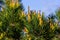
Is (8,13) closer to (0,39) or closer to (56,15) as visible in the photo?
(0,39)

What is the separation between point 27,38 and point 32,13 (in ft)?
6.08

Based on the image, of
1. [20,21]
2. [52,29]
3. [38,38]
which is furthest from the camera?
[20,21]

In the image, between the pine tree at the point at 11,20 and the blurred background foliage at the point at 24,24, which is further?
the pine tree at the point at 11,20

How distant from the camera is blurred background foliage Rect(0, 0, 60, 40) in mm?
14328

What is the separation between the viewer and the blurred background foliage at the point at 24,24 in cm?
1433

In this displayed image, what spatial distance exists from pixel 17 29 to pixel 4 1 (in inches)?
89.6

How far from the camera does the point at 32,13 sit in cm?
1530

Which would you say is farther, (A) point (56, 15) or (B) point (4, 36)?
(A) point (56, 15)

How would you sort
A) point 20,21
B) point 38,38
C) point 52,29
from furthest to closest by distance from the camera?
point 20,21 < point 52,29 < point 38,38

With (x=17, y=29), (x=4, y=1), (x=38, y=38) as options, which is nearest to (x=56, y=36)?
(x=38, y=38)

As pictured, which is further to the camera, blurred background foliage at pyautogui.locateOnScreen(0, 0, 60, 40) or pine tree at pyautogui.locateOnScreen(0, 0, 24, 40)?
pine tree at pyautogui.locateOnScreen(0, 0, 24, 40)

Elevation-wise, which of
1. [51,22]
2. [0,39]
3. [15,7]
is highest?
[15,7]

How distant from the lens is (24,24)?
1529cm

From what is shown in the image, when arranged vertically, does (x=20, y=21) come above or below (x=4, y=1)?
below
